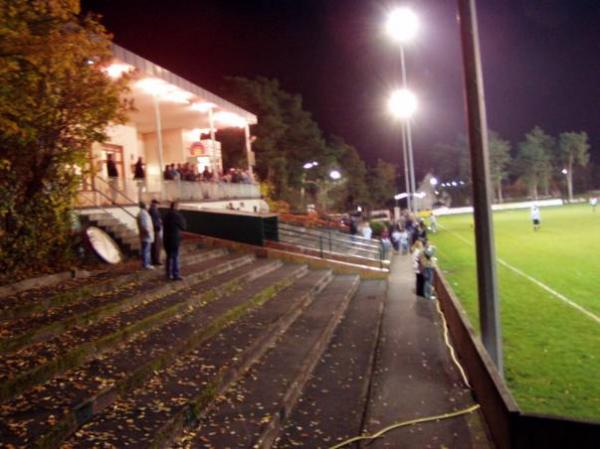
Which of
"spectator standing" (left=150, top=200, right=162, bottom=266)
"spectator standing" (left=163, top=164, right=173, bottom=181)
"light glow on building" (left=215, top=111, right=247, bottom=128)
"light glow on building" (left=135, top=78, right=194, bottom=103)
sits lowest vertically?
"spectator standing" (left=150, top=200, right=162, bottom=266)

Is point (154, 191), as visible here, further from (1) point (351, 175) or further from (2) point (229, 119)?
(1) point (351, 175)

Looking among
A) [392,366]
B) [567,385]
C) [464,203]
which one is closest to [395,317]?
[392,366]

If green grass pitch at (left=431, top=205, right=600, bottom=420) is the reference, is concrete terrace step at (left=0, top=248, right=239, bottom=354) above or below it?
above

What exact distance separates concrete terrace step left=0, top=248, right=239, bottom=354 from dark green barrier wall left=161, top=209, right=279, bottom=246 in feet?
17.2

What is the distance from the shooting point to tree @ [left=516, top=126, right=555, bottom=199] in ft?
339

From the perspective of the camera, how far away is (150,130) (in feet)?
91.7

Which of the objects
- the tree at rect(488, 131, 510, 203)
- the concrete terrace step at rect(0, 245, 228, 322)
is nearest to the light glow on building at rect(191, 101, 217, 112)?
the concrete terrace step at rect(0, 245, 228, 322)

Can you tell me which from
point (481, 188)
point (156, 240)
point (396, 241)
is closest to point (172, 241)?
point (156, 240)

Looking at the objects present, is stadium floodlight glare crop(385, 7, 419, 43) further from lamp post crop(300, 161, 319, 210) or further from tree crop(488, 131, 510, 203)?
tree crop(488, 131, 510, 203)

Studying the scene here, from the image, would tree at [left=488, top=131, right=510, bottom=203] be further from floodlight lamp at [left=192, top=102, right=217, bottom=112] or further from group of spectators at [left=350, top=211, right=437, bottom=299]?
floodlight lamp at [left=192, top=102, right=217, bottom=112]

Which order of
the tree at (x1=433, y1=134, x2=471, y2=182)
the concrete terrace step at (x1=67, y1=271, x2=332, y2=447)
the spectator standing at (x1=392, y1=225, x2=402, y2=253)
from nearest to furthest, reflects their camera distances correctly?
the concrete terrace step at (x1=67, y1=271, x2=332, y2=447), the spectator standing at (x1=392, y1=225, x2=402, y2=253), the tree at (x1=433, y1=134, x2=471, y2=182)

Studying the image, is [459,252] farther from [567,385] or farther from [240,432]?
[240,432]

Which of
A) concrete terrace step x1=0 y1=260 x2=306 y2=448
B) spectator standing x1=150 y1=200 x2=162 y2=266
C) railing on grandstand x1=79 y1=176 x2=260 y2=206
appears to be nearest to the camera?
concrete terrace step x1=0 y1=260 x2=306 y2=448

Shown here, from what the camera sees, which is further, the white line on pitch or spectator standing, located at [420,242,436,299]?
spectator standing, located at [420,242,436,299]
